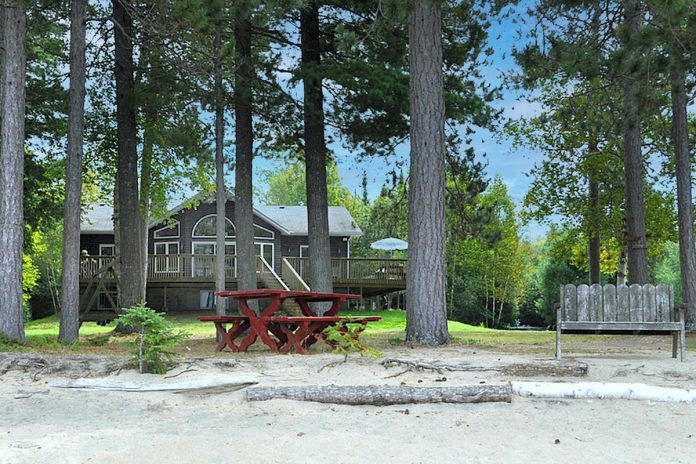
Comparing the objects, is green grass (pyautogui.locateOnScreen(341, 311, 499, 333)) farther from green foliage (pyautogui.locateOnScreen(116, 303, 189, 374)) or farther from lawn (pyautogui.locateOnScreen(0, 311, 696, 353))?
green foliage (pyautogui.locateOnScreen(116, 303, 189, 374))

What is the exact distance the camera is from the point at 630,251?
1955cm

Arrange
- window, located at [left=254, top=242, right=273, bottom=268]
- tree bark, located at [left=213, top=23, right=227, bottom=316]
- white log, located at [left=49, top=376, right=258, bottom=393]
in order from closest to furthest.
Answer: white log, located at [left=49, top=376, right=258, bottom=393] < tree bark, located at [left=213, top=23, right=227, bottom=316] < window, located at [left=254, top=242, right=273, bottom=268]

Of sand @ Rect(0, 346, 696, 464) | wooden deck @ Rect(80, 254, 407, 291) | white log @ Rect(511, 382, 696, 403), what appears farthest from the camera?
wooden deck @ Rect(80, 254, 407, 291)

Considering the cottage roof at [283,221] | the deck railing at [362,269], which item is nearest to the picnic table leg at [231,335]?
the deck railing at [362,269]

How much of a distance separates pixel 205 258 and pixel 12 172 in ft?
65.2

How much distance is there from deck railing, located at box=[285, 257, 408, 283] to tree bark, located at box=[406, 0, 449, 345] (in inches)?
764

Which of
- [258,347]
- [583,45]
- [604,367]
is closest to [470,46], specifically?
[583,45]

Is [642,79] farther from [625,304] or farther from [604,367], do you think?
[604,367]

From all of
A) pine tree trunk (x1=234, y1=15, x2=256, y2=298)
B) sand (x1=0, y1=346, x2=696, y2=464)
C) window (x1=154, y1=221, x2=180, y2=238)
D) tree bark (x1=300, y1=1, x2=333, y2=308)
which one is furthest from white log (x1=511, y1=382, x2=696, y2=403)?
window (x1=154, y1=221, x2=180, y2=238)

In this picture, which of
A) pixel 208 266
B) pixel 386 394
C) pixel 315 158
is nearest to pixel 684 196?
pixel 315 158

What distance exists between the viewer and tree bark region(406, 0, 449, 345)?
1306 cm

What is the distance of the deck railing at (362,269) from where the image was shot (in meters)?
32.8

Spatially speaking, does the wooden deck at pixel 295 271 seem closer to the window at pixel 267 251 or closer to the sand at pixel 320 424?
the window at pixel 267 251

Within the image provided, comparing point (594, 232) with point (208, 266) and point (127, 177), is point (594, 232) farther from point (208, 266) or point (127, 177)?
point (127, 177)
